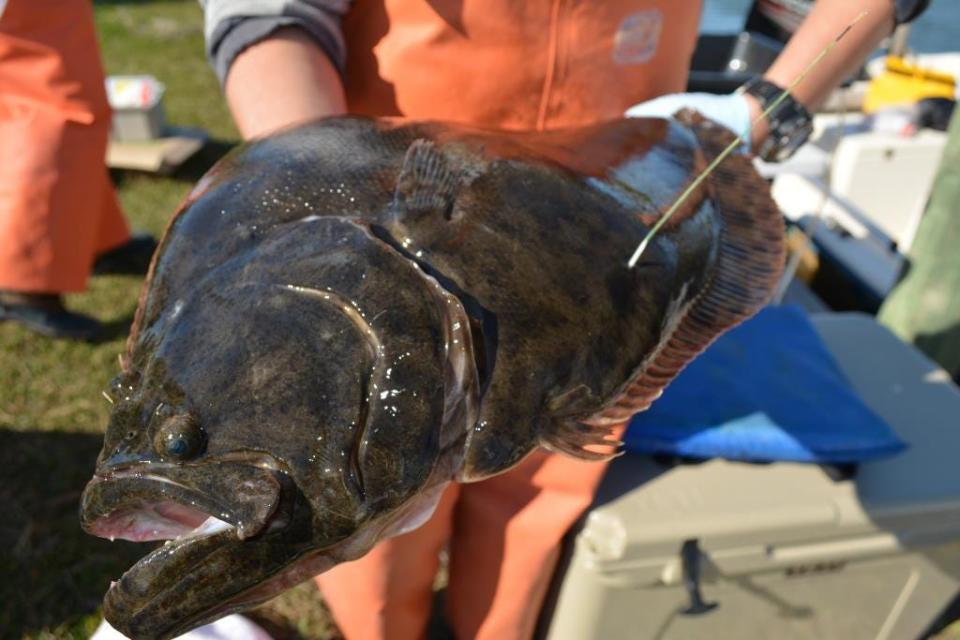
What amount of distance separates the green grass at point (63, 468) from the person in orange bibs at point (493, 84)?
0.88 metres

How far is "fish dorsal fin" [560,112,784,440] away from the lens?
143 centimetres

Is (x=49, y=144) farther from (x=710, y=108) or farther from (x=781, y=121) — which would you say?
(x=781, y=121)

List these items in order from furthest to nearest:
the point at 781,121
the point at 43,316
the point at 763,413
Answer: the point at 43,316
the point at 763,413
the point at 781,121

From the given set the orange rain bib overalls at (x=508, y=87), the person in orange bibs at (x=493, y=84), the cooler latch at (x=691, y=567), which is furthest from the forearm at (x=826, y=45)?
the cooler latch at (x=691, y=567)

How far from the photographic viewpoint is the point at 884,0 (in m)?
2.21

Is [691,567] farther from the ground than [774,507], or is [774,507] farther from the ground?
[774,507]

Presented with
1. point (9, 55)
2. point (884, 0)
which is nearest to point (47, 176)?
point (9, 55)

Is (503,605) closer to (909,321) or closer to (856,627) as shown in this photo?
(856,627)

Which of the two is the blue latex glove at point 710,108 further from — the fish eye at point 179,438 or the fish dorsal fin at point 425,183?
the fish eye at point 179,438

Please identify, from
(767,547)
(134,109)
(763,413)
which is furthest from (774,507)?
(134,109)

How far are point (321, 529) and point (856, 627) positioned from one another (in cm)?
247

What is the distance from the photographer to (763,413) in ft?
7.98

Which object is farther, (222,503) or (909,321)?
(909,321)

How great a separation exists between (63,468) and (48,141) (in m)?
1.78
